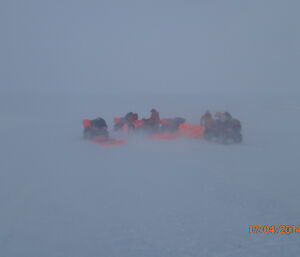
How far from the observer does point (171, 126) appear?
10758mm

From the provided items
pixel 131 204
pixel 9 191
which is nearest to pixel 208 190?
pixel 131 204

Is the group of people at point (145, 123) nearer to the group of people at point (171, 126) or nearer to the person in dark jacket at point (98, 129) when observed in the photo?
the group of people at point (171, 126)

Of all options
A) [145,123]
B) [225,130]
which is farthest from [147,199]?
[145,123]

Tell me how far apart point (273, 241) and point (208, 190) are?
185 cm

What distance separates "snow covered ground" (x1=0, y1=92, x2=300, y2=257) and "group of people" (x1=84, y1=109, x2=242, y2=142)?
0.53 m

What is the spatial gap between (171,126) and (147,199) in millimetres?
5711

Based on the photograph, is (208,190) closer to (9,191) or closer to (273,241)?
(273,241)

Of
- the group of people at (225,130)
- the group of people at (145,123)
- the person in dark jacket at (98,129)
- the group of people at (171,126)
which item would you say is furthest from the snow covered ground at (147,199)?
the group of people at (145,123)

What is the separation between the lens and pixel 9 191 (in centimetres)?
566

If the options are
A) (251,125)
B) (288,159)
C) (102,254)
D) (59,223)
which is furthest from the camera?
(251,125)

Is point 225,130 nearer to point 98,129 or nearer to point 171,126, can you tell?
point 171,126

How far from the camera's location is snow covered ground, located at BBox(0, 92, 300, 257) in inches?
153

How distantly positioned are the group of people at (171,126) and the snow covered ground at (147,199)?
53 centimetres

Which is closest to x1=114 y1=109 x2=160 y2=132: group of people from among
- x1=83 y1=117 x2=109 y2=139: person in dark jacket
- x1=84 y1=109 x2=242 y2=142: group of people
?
x1=84 y1=109 x2=242 y2=142: group of people
